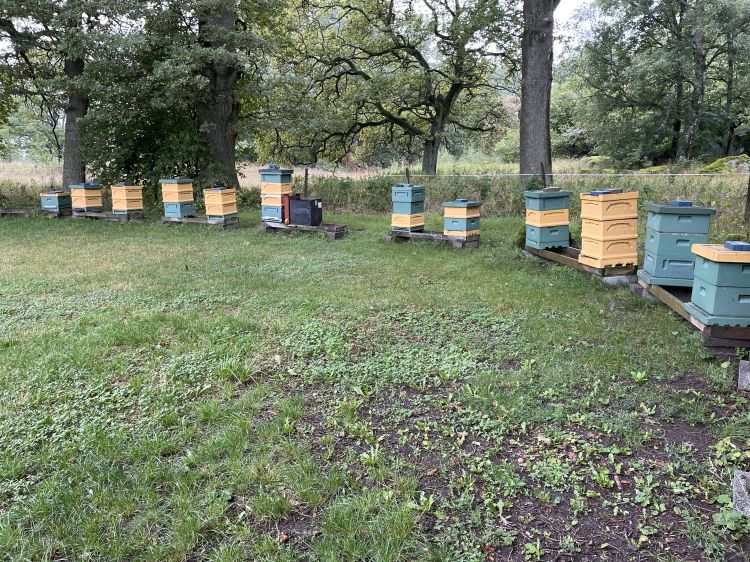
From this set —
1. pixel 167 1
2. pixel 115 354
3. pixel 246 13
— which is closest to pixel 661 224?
pixel 115 354

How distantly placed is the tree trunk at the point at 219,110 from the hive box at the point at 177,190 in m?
2.42

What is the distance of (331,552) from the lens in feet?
6.50

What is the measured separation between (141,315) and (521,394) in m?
3.38

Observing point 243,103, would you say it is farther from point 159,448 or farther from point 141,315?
point 159,448

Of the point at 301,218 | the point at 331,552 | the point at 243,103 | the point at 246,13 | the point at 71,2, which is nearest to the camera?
the point at 331,552

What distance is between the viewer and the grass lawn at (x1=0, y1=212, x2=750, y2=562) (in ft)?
6.86

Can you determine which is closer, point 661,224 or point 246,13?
point 661,224

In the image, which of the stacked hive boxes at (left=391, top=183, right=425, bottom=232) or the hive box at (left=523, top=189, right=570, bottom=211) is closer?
the hive box at (left=523, top=189, right=570, bottom=211)

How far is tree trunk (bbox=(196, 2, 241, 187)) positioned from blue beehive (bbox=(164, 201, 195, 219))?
2399 millimetres

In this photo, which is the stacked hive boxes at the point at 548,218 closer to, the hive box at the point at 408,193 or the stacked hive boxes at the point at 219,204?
the hive box at the point at 408,193

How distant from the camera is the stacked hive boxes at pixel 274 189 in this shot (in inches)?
363

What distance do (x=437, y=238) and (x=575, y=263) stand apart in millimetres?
2627

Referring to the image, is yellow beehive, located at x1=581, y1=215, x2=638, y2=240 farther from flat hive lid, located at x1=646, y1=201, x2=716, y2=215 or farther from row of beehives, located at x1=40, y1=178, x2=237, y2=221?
row of beehives, located at x1=40, y1=178, x2=237, y2=221

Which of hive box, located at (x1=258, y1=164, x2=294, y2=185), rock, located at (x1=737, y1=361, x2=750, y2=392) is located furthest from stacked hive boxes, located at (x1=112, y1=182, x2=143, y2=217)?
rock, located at (x1=737, y1=361, x2=750, y2=392)
